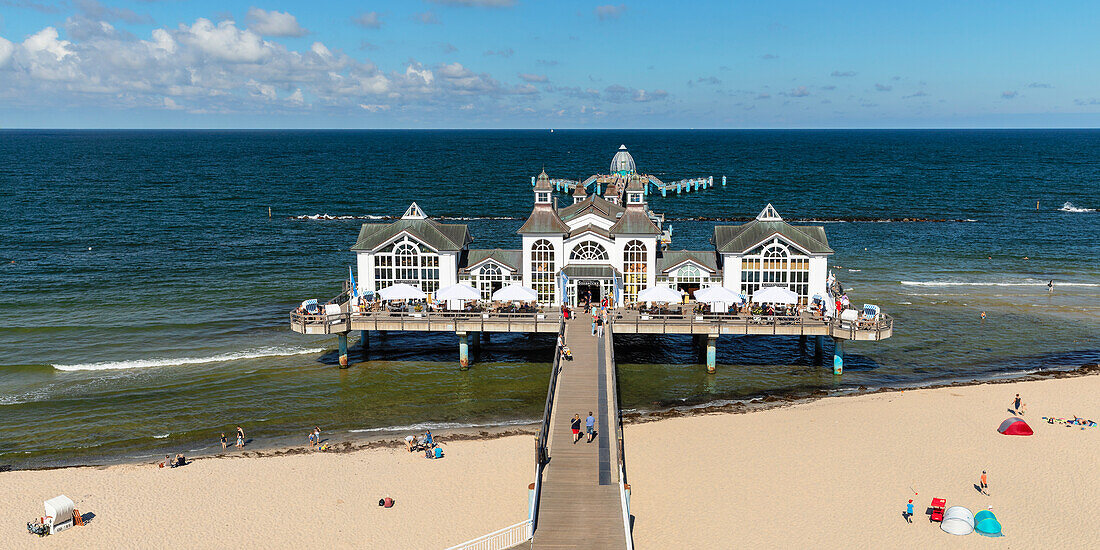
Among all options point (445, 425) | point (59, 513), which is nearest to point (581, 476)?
point (445, 425)

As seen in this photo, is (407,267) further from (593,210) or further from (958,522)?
(958,522)

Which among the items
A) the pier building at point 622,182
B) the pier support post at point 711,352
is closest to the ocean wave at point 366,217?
the pier building at point 622,182

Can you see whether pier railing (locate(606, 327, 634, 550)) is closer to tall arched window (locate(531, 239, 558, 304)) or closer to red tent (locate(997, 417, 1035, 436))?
tall arched window (locate(531, 239, 558, 304))

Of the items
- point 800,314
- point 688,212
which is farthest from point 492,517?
point 688,212

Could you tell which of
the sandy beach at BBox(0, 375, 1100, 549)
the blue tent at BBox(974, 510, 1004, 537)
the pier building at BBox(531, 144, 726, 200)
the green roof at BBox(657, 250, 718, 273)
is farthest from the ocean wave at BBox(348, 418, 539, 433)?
→ the pier building at BBox(531, 144, 726, 200)

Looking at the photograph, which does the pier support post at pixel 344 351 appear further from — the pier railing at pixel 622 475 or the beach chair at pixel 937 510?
the beach chair at pixel 937 510
